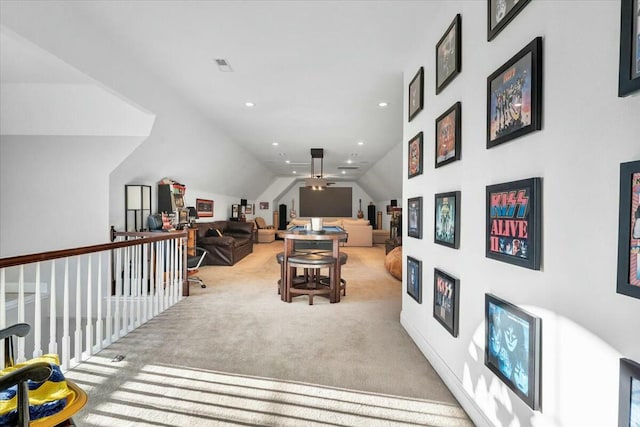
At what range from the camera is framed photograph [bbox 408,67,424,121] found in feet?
8.92

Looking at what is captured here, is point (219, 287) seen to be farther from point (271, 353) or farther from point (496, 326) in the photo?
point (496, 326)

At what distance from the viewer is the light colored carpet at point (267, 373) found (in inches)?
69.3

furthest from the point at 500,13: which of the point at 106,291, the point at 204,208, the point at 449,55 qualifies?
the point at 204,208

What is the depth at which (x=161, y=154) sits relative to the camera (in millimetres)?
4887

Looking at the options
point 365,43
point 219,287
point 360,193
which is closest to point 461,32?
point 365,43

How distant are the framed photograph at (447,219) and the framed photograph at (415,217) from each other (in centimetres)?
39

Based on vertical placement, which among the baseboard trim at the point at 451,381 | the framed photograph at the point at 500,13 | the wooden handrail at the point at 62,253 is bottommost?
the baseboard trim at the point at 451,381

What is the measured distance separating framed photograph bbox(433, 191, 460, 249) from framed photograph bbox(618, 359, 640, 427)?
3.63ft

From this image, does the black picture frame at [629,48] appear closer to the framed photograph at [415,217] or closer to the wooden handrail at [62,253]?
the framed photograph at [415,217]

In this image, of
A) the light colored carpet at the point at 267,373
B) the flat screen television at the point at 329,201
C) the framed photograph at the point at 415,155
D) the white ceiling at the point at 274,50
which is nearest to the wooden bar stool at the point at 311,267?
the light colored carpet at the point at 267,373

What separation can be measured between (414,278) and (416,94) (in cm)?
169

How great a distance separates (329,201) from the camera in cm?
1402

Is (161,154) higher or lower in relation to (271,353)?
higher

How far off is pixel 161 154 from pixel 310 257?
2993 mm
